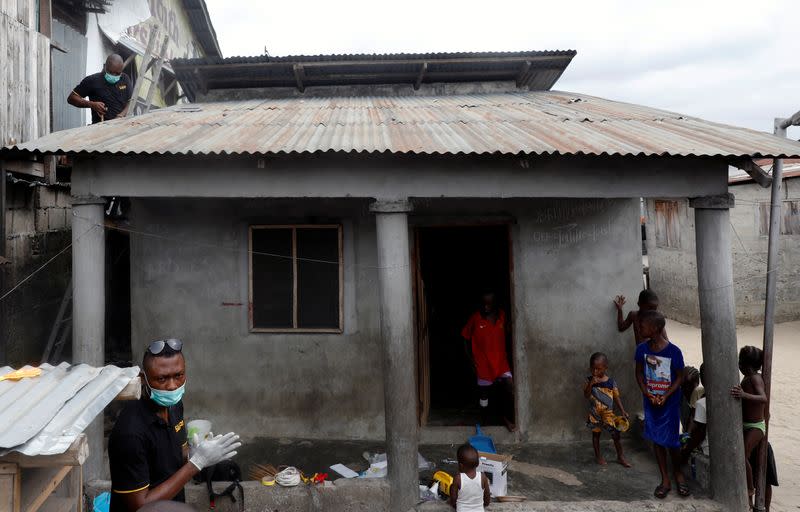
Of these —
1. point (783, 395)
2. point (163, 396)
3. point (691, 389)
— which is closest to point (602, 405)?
point (691, 389)

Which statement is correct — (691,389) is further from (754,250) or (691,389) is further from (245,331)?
(754,250)

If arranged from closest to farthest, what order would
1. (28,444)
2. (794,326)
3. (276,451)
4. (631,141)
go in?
(28,444) → (631,141) → (276,451) → (794,326)

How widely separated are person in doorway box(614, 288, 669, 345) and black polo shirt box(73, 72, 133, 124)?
6941 mm

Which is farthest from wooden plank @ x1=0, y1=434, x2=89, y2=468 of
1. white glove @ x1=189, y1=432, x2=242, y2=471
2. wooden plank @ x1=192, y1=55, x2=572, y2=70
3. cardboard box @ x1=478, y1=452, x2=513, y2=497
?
wooden plank @ x1=192, y1=55, x2=572, y2=70

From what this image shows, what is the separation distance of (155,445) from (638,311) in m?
5.24

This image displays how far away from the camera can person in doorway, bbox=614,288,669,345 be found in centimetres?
602

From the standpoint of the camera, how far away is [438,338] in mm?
10539

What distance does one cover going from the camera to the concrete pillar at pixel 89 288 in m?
5.02

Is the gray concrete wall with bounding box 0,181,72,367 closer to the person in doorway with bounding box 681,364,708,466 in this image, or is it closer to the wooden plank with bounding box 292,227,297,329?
the wooden plank with bounding box 292,227,297,329

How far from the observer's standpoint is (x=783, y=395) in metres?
9.77

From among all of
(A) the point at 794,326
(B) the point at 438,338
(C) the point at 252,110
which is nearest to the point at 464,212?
(C) the point at 252,110

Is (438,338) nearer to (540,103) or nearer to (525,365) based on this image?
(525,365)

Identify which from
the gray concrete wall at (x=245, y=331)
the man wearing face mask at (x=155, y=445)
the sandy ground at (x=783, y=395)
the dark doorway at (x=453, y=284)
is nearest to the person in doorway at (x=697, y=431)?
the sandy ground at (x=783, y=395)

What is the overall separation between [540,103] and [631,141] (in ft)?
7.82
